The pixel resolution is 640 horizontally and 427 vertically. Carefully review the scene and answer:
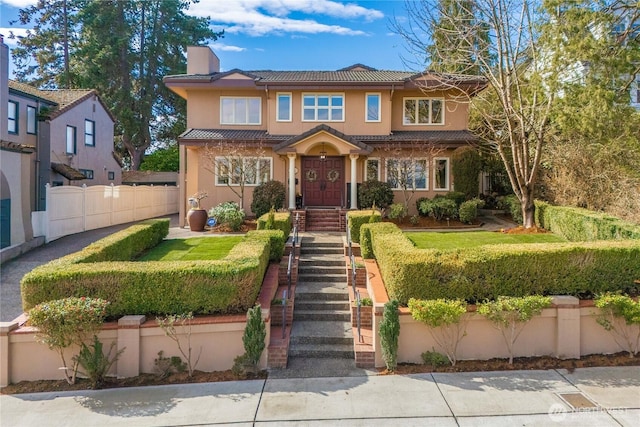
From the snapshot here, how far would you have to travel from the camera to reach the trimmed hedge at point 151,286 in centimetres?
639

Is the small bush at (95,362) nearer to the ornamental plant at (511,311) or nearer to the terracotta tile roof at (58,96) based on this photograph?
the ornamental plant at (511,311)

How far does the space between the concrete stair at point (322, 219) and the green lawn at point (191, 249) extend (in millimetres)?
4024

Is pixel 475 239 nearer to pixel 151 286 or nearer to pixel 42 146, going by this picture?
pixel 151 286

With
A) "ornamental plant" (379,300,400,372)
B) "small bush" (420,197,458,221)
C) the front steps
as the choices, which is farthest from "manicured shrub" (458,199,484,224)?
"ornamental plant" (379,300,400,372)

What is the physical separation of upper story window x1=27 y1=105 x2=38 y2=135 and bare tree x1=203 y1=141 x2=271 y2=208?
824 centimetres

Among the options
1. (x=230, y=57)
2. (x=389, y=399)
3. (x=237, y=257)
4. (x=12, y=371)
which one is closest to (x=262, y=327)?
(x=237, y=257)

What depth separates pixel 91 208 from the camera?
1642cm

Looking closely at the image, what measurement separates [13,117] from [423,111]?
1800 cm

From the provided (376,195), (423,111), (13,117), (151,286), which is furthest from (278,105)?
(151,286)

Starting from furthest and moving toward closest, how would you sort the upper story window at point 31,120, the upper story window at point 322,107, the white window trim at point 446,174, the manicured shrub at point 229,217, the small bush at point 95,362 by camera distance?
the upper story window at point 31,120 < the upper story window at point 322,107 < the white window trim at point 446,174 < the manicured shrub at point 229,217 < the small bush at point 95,362

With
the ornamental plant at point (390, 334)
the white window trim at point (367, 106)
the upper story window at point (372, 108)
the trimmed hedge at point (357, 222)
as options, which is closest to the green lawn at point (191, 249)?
the trimmed hedge at point (357, 222)

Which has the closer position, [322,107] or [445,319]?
[445,319]

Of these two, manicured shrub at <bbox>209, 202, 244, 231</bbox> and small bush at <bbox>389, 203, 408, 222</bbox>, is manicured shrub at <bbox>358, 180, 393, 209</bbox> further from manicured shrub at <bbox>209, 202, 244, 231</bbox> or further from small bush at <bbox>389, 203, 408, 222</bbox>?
manicured shrub at <bbox>209, 202, 244, 231</bbox>

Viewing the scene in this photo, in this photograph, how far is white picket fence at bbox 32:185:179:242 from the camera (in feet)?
45.5
